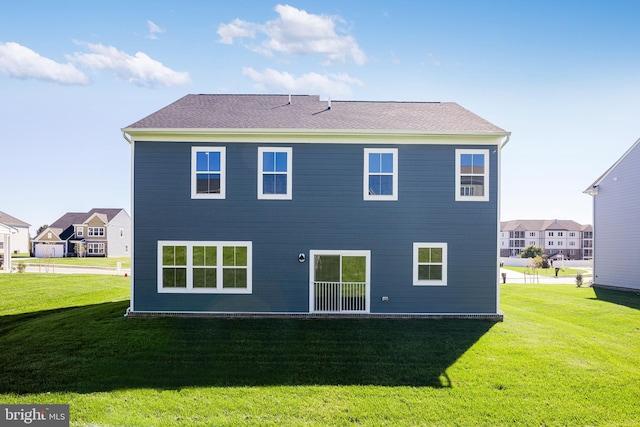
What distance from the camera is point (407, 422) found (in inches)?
229

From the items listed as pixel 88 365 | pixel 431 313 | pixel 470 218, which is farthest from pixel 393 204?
pixel 88 365

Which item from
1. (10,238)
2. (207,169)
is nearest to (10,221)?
(10,238)

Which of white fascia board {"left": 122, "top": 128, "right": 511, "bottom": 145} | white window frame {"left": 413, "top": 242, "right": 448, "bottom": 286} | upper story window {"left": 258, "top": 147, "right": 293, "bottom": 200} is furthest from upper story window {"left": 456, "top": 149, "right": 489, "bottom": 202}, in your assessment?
upper story window {"left": 258, "top": 147, "right": 293, "bottom": 200}

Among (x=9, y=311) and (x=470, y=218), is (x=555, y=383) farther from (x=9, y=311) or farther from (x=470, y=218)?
(x=9, y=311)

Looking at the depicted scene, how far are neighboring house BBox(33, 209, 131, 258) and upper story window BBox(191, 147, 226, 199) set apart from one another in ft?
157

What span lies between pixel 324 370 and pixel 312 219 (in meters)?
4.92

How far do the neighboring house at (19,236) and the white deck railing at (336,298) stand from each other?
172ft

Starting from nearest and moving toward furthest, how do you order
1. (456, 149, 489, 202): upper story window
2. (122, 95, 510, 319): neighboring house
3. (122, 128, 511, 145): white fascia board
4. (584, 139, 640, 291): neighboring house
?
(122, 128, 511, 145): white fascia board → (122, 95, 510, 319): neighboring house → (456, 149, 489, 202): upper story window → (584, 139, 640, 291): neighboring house

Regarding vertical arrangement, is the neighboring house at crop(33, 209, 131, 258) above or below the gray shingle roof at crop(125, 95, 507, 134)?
below

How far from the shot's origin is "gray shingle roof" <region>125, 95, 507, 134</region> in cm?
1140

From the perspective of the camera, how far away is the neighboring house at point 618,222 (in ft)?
61.5

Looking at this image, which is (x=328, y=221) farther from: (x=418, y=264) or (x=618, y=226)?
(x=618, y=226)

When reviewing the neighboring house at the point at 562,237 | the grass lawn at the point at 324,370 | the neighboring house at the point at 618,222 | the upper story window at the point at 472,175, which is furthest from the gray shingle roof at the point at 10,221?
the neighboring house at the point at 562,237

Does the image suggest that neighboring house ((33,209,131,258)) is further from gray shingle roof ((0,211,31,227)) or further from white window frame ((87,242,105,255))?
gray shingle roof ((0,211,31,227))
